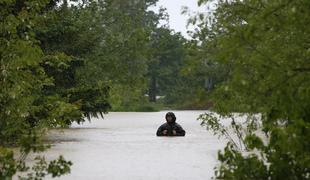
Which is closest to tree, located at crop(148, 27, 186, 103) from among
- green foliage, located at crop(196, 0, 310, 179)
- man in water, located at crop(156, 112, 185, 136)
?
man in water, located at crop(156, 112, 185, 136)

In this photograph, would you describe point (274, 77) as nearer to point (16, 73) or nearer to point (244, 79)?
point (244, 79)

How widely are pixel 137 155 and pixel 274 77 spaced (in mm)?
10653

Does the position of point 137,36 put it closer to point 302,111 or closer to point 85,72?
point 85,72

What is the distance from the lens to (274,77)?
21.6ft

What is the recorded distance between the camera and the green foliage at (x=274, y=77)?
254 inches

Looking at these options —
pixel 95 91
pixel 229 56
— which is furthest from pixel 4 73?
pixel 95 91

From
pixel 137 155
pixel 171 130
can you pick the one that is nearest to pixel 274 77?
pixel 137 155

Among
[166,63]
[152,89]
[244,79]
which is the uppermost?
[166,63]

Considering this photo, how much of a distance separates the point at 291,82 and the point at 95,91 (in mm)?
16515

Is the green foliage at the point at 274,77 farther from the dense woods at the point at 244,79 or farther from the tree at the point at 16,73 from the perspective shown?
the tree at the point at 16,73

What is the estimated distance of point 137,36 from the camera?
127 feet

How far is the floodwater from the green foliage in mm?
4962

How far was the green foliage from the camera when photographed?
254 inches

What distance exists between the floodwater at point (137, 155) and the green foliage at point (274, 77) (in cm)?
496
